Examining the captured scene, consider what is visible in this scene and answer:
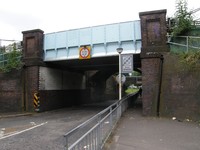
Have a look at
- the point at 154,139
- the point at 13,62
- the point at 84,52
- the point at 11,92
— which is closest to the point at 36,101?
the point at 11,92

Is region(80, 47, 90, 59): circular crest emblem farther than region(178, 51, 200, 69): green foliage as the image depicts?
Yes

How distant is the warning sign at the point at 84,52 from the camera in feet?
64.5

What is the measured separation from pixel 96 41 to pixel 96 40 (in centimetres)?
8

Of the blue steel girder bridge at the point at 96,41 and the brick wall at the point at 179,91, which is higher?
the blue steel girder bridge at the point at 96,41

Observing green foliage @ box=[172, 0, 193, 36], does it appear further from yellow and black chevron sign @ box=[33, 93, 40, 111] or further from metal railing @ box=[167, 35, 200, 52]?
yellow and black chevron sign @ box=[33, 93, 40, 111]

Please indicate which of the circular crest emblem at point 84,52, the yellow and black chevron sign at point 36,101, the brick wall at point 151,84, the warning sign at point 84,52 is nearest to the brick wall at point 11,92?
the yellow and black chevron sign at point 36,101

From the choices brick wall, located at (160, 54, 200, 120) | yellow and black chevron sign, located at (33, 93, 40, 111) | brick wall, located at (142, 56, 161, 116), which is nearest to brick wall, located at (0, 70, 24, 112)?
yellow and black chevron sign, located at (33, 93, 40, 111)

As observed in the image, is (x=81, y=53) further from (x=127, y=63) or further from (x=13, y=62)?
(x=13, y=62)

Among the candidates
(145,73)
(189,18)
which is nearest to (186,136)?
(145,73)

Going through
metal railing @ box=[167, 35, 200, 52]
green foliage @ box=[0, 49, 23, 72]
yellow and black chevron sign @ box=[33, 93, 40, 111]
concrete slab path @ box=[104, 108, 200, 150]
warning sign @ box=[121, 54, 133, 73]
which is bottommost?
concrete slab path @ box=[104, 108, 200, 150]

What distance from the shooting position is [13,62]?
72.0ft

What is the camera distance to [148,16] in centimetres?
1747

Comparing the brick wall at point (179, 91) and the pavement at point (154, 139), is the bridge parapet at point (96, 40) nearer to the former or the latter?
the brick wall at point (179, 91)

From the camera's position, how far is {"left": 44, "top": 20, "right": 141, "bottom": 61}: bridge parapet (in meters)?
18.4
